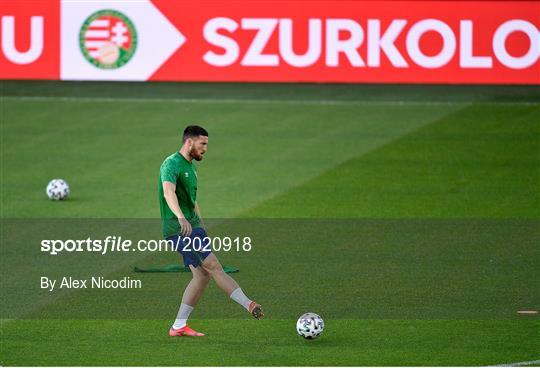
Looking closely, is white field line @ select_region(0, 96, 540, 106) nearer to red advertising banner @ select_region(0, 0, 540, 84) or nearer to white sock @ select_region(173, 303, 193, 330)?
red advertising banner @ select_region(0, 0, 540, 84)

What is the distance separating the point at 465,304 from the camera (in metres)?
16.6

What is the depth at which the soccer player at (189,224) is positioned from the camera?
14.4m

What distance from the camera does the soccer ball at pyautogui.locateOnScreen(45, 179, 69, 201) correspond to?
24531 millimetres

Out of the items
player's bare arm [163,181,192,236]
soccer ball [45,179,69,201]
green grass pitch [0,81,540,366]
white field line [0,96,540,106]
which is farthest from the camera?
white field line [0,96,540,106]

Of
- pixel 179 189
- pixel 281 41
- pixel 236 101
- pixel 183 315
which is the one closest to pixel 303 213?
pixel 281 41

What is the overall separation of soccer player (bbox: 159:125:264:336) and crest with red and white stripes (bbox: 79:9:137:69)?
16596 mm

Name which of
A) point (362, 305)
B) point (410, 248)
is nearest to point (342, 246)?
point (410, 248)

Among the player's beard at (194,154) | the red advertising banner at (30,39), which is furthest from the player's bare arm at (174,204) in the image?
the red advertising banner at (30,39)

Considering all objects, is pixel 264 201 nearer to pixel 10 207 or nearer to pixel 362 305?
pixel 10 207

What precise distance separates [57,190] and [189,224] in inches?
422

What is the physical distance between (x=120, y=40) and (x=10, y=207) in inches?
317

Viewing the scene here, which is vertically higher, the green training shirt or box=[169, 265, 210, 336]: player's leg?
the green training shirt

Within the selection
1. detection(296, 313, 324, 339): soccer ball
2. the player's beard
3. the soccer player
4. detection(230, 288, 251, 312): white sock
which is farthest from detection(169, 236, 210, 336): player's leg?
detection(296, 313, 324, 339): soccer ball

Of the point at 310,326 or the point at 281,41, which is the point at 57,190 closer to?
the point at 281,41
